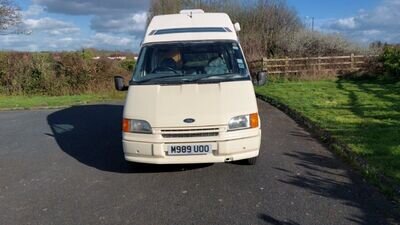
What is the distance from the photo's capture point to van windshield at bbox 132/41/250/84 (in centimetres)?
743

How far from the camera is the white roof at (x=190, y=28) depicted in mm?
7789

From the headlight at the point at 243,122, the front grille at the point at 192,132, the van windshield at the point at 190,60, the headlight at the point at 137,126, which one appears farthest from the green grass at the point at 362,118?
the headlight at the point at 137,126

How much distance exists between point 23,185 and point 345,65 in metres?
22.1

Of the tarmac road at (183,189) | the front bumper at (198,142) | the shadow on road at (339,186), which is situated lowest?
the tarmac road at (183,189)

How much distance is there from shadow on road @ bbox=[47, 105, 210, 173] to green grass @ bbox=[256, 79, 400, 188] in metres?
2.75

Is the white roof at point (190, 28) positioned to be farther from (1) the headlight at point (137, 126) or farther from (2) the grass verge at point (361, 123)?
(2) the grass verge at point (361, 123)

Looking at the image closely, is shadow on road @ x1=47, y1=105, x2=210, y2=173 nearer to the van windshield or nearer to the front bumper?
the front bumper

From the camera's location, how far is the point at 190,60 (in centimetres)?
760

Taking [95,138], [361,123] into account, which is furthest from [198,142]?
[361,123]

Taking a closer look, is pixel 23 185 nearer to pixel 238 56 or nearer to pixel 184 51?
pixel 184 51

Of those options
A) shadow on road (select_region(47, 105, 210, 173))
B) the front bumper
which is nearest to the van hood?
the front bumper

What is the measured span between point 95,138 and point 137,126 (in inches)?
150

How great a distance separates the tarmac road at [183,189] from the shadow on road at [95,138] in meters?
0.04

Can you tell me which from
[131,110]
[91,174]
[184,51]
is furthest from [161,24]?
[91,174]
